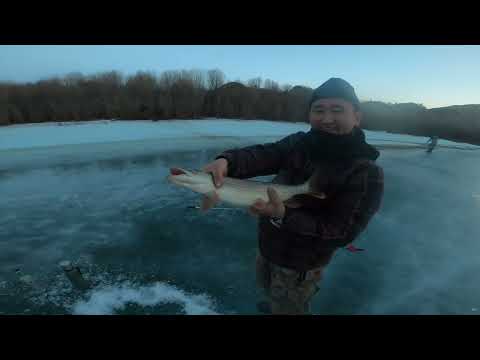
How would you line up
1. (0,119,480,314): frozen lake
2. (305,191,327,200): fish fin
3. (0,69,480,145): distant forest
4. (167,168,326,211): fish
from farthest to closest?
(0,69,480,145): distant forest → (0,119,480,314): frozen lake → (167,168,326,211): fish → (305,191,327,200): fish fin

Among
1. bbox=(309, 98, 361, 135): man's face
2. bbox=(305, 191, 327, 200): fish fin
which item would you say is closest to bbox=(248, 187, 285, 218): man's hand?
bbox=(305, 191, 327, 200): fish fin

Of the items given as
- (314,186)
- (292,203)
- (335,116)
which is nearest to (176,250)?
(292,203)

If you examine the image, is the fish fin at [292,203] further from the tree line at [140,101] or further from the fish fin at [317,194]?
the tree line at [140,101]

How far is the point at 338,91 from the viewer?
1654 millimetres

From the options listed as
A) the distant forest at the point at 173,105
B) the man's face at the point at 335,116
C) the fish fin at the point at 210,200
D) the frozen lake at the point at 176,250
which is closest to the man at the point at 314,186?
the man's face at the point at 335,116

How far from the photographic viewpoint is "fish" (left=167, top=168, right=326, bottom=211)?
175 centimetres

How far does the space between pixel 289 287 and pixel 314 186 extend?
811mm

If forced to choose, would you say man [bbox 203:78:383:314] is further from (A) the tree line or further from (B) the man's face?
(A) the tree line

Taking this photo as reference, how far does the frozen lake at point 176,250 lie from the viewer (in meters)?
3.01

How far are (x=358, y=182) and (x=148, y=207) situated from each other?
14.5ft

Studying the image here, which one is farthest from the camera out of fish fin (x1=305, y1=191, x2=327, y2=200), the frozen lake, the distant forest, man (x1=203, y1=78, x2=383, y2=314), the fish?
the distant forest

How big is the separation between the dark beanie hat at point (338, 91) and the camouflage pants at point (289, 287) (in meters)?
1.20

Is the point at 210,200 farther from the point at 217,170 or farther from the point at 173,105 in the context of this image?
the point at 173,105

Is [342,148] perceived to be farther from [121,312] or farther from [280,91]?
[280,91]
